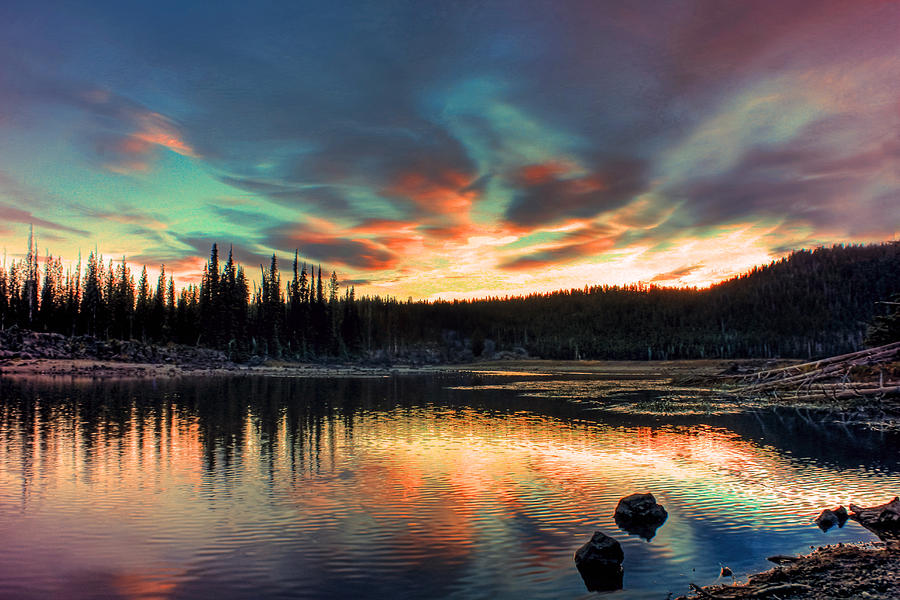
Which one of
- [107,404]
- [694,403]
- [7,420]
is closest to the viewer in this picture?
[7,420]

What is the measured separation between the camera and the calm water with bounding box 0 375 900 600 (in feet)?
42.0

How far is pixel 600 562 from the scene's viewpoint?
12.9 m

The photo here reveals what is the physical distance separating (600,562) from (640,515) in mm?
4282

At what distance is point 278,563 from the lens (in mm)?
13500

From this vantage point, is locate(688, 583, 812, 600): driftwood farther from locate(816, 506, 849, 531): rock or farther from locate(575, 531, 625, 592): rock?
locate(816, 506, 849, 531): rock

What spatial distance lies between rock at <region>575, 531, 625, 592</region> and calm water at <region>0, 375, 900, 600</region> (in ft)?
1.23

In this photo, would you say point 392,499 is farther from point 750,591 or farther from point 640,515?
point 750,591

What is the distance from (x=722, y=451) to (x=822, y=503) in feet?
33.5

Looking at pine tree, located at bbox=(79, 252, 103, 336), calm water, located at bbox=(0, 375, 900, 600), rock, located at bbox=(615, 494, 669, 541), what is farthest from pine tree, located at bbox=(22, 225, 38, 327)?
rock, located at bbox=(615, 494, 669, 541)

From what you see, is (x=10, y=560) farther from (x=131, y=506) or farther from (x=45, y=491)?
(x=45, y=491)

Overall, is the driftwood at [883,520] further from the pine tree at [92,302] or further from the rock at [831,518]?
the pine tree at [92,302]

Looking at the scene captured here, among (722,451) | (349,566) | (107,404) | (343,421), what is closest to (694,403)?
(722,451)

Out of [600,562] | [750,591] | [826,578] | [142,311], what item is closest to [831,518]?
[826,578]

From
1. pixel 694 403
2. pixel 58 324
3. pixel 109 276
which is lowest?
pixel 694 403
